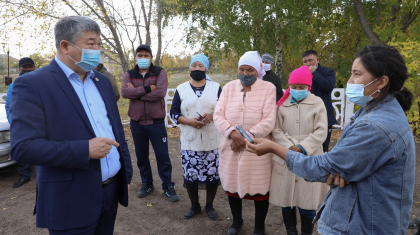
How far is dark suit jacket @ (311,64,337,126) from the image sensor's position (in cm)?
407

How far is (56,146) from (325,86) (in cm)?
353

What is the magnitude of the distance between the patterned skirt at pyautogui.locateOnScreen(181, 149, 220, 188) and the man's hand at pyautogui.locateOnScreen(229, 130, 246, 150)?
2.56 ft

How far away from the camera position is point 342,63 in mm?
8859

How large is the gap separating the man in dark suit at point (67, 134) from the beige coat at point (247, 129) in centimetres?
140

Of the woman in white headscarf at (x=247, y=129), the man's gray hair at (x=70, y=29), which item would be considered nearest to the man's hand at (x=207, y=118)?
the woman in white headscarf at (x=247, y=129)

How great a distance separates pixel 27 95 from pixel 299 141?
A: 240 cm

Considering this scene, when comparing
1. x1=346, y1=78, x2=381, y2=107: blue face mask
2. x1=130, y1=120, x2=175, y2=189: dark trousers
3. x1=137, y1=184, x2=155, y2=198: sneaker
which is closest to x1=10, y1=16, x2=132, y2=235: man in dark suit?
x1=346, y1=78, x2=381, y2=107: blue face mask

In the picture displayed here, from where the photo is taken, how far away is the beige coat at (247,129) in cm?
308

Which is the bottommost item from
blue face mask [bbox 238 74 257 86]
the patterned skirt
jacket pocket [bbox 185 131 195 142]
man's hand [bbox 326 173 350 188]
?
the patterned skirt

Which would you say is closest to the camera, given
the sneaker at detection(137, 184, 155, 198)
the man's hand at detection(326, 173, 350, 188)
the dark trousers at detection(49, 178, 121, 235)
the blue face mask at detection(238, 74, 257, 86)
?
the man's hand at detection(326, 173, 350, 188)

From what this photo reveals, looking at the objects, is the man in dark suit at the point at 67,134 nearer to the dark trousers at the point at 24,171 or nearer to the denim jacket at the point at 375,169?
the denim jacket at the point at 375,169

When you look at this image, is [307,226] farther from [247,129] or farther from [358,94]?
[358,94]

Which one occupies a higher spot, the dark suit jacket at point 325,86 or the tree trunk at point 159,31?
the tree trunk at point 159,31

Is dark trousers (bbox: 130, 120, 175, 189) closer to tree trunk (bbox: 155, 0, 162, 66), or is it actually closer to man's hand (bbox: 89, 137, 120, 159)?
man's hand (bbox: 89, 137, 120, 159)
